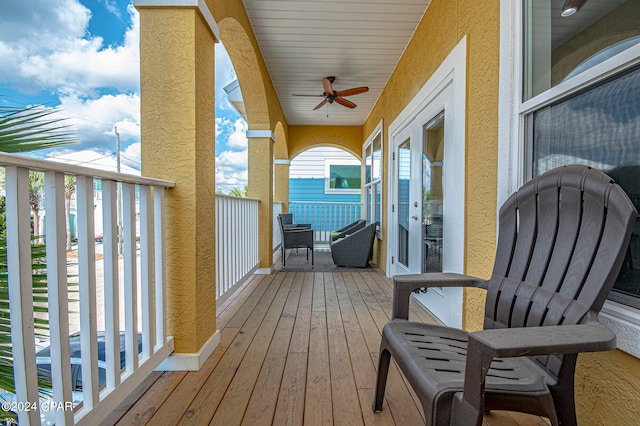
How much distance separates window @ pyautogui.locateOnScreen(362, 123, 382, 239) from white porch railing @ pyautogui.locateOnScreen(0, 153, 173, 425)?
12.0ft

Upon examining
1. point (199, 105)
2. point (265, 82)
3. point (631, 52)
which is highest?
point (265, 82)

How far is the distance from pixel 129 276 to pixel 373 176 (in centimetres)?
456

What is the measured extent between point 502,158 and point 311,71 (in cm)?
314

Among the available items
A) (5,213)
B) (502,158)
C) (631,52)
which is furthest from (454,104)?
(5,213)

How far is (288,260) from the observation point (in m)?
5.55

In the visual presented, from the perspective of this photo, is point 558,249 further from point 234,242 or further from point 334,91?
point 334,91

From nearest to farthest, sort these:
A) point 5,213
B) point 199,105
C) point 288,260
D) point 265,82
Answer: point 5,213 < point 199,105 < point 265,82 < point 288,260

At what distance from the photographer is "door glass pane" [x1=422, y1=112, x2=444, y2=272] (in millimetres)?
2566

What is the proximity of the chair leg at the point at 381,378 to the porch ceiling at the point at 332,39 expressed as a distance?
277cm

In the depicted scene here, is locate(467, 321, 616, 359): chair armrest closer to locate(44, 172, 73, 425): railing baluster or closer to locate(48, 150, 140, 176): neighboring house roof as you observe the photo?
locate(44, 172, 73, 425): railing baluster

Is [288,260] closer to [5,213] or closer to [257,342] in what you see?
[257,342]

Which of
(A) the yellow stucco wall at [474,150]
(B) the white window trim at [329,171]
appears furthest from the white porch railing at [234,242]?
(B) the white window trim at [329,171]

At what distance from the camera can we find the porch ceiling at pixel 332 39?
8.97ft

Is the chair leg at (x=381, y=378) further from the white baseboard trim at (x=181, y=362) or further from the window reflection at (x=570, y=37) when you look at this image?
the window reflection at (x=570, y=37)
